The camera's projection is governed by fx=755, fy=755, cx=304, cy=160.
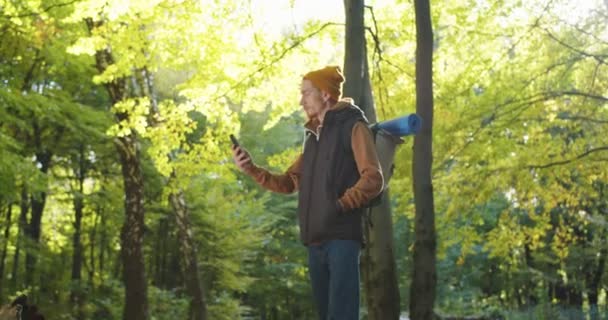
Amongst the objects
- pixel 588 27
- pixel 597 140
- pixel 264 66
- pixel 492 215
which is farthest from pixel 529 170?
pixel 492 215

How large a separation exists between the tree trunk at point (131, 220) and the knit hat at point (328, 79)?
10016mm

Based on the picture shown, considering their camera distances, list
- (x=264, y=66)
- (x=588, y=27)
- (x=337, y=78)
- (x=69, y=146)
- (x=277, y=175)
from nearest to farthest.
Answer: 1. (x=337, y=78)
2. (x=277, y=175)
3. (x=264, y=66)
4. (x=588, y=27)
5. (x=69, y=146)

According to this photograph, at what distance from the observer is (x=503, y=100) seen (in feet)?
40.5

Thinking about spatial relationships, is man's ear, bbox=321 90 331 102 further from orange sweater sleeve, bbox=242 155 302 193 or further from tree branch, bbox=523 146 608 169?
tree branch, bbox=523 146 608 169

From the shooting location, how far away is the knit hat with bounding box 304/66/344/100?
3.62 meters

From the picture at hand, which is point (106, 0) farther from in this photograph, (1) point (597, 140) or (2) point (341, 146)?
(1) point (597, 140)

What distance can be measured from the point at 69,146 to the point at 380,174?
658 inches

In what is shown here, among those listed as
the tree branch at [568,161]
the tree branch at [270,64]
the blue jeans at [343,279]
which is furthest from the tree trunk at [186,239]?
the blue jeans at [343,279]

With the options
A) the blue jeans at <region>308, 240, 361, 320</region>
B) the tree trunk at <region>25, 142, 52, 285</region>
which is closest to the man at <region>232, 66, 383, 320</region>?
the blue jeans at <region>308, 240, 361, 320</region>

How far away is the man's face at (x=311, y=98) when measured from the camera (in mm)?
3645

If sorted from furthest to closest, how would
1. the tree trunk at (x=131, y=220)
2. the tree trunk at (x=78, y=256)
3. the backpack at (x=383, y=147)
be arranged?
the tree trunk at (x=78, y=256) → the tree trunk at (x=131, y=220) → the backpack at (x=383, y=147)

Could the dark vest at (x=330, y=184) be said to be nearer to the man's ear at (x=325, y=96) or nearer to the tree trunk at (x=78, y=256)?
the man's ear at (x=325, y=96)

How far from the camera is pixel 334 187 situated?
11.5 feet

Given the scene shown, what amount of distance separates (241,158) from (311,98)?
467 millimetres
